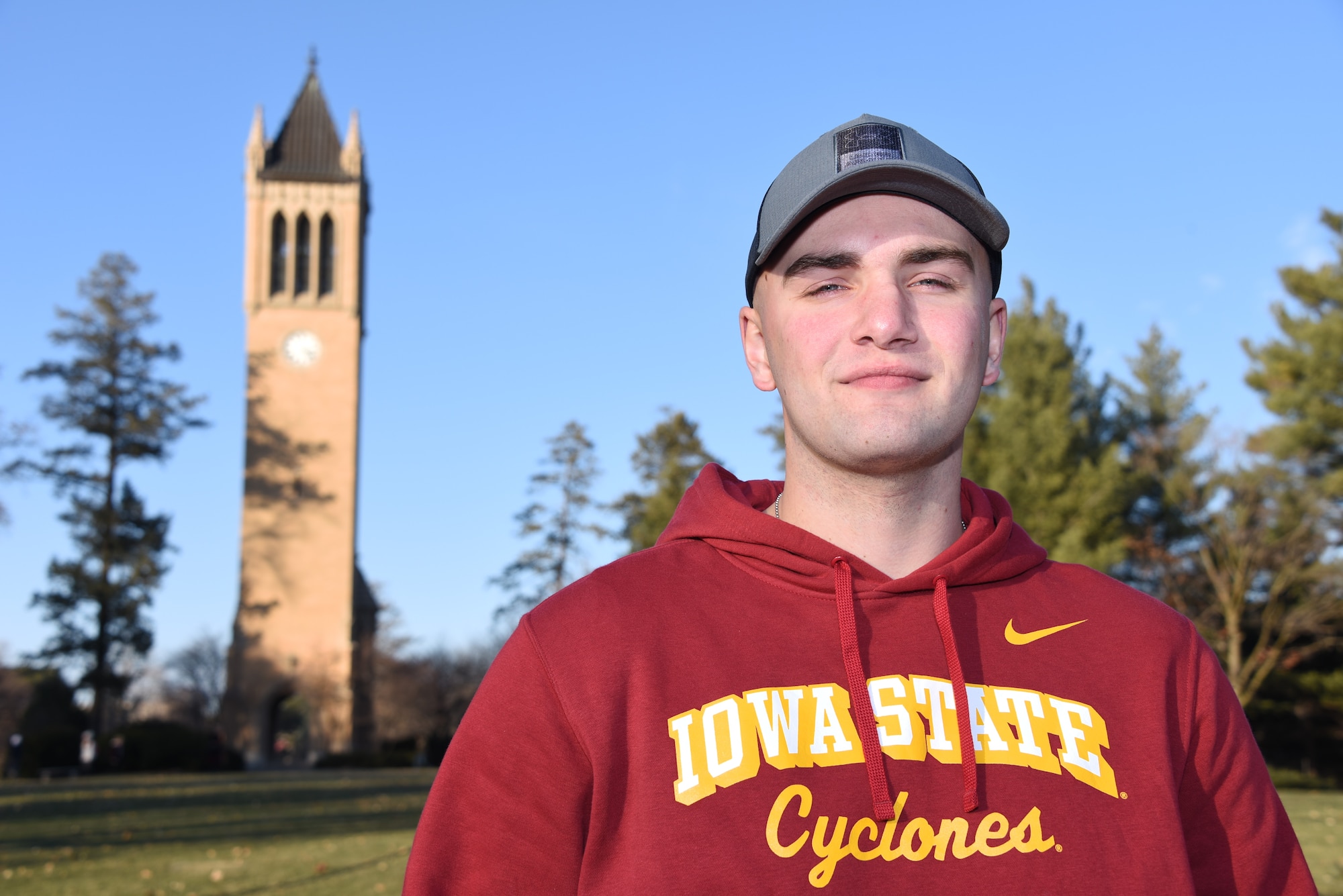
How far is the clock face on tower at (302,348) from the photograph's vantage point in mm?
42438

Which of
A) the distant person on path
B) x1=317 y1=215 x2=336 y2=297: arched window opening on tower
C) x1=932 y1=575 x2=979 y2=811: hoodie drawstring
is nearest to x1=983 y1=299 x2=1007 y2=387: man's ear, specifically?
x1=932 y1=575 x2=979 y2=811: hoodie drawstring

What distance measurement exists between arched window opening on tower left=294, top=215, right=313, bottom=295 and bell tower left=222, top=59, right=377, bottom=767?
0.05 m

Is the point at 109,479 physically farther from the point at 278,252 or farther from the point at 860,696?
the point at 860,696

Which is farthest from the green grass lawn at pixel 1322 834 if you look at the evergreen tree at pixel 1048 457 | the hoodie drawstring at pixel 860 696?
the evergreen tree at pixel 1048 457

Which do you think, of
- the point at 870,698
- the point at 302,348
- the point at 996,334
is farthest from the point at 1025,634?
the point at 302,348

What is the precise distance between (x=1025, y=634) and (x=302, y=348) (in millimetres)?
43435

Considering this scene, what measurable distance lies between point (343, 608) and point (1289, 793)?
3092 centimetres

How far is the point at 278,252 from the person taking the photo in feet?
143

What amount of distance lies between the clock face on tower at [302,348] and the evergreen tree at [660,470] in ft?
43.3

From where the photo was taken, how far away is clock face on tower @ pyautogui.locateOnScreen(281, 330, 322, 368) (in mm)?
42438

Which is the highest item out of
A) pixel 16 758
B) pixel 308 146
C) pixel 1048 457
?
pixel 308 146

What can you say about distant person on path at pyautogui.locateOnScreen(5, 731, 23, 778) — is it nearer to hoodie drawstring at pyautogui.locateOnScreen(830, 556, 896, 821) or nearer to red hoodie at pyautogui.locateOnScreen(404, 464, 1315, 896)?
red hoodie at pyautogui.locateOnScreen(404, 464, 1315, 896)

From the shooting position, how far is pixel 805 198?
183 cm

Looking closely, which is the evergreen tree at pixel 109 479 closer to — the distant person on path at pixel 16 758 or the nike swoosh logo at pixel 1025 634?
the distant person on path at pixel 16 758
